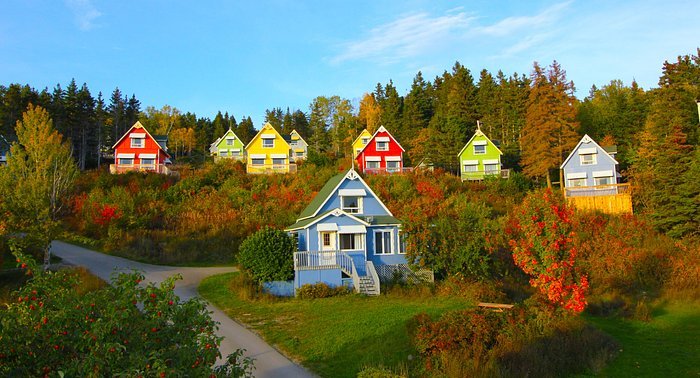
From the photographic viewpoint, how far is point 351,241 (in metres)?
27.0

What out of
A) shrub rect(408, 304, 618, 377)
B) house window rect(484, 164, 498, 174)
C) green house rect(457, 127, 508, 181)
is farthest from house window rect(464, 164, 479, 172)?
shrub rect(408, 304, 618, 377)

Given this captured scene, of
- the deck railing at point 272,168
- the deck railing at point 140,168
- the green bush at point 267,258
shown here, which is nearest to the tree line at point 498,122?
the deck railing at point 140,168

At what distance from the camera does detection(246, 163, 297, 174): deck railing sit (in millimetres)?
54062

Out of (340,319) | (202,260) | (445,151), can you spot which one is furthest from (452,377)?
(445,151)

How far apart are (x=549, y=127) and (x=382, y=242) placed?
2984 centimetres

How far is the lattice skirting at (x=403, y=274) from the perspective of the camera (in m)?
25.2

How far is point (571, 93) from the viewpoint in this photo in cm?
5166

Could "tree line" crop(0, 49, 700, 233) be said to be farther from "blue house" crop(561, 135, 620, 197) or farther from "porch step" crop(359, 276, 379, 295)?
"porch step" crop(359, 276, 379, 295)

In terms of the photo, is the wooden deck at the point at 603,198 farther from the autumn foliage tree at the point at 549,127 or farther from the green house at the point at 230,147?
the green house at the point at 230,147

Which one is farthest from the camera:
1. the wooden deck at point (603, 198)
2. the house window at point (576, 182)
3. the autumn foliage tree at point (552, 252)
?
the house window at point (576, 182)

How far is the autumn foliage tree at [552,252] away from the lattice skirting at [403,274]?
9.09 meters

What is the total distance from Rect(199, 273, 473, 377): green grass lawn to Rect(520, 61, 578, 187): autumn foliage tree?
32.7 meters

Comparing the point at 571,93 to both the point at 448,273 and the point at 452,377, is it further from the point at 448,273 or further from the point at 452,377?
the point at 452,377

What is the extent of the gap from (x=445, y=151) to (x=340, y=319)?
42.6m
